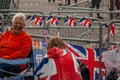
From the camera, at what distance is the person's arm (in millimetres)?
6648

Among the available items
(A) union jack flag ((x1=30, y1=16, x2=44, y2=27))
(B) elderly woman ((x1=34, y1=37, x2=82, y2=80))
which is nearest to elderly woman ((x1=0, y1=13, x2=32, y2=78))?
(B) elderly woman ((x1=34, y1=37, x2=82, y2=80))

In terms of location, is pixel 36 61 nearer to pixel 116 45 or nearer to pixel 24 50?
pixel 24 50

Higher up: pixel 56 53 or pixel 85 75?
pixel 56 53

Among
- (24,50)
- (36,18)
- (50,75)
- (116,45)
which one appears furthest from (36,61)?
(36,18)

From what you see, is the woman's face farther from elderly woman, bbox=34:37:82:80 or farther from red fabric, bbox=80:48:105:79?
red fabric, bbox=80:48:105:79

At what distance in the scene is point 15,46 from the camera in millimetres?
6785

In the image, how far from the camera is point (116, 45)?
23.7ft

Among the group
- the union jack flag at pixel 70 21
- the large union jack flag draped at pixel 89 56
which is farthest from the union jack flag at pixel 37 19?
the large union jack flag draped at pixel 89 56

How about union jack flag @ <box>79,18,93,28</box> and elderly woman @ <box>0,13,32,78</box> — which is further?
union jack flag @ <box>79,18,93,28</box>

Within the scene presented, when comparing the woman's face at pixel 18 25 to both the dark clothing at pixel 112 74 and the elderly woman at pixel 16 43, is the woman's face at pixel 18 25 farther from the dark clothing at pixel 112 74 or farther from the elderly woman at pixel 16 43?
the dark clothing at pixel 112 74

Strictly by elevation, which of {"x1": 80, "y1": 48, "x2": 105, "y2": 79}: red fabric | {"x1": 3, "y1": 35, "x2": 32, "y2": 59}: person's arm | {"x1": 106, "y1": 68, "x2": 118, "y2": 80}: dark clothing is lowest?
{"x1": 106, "y1": 68, "x2": 118, "y2": 80}: dark clothing

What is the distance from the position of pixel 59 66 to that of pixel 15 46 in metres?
1.07

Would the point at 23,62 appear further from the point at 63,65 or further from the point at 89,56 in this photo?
the point at 89,56

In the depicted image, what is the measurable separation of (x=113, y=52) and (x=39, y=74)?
1403 mm
